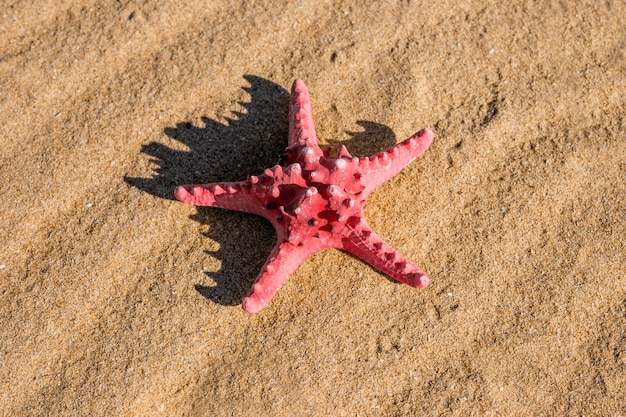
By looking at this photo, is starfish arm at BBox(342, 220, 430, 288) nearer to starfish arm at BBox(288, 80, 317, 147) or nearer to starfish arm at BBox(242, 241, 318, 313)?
starfish arm at BBox(242, 241, 318, 313)

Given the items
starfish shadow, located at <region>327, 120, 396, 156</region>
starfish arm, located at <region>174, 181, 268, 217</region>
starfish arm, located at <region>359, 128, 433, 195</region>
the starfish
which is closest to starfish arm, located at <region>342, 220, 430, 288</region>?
the starfish

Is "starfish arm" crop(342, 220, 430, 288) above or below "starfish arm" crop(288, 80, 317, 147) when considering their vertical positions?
below

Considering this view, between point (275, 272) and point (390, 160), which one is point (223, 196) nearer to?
point (275, 272)

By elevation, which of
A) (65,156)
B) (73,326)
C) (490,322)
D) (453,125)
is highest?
(65,156)

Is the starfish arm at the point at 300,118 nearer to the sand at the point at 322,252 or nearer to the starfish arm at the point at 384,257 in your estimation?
the sand at the point at 322,252

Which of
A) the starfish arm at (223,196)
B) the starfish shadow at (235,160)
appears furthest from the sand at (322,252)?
the starfish arm at (223,196)

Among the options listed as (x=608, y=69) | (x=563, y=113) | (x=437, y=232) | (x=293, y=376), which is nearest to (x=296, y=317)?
(x=293, y=376)

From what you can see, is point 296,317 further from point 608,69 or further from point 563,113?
point 608,69

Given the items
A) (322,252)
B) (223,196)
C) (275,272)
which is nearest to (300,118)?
(223,196)
